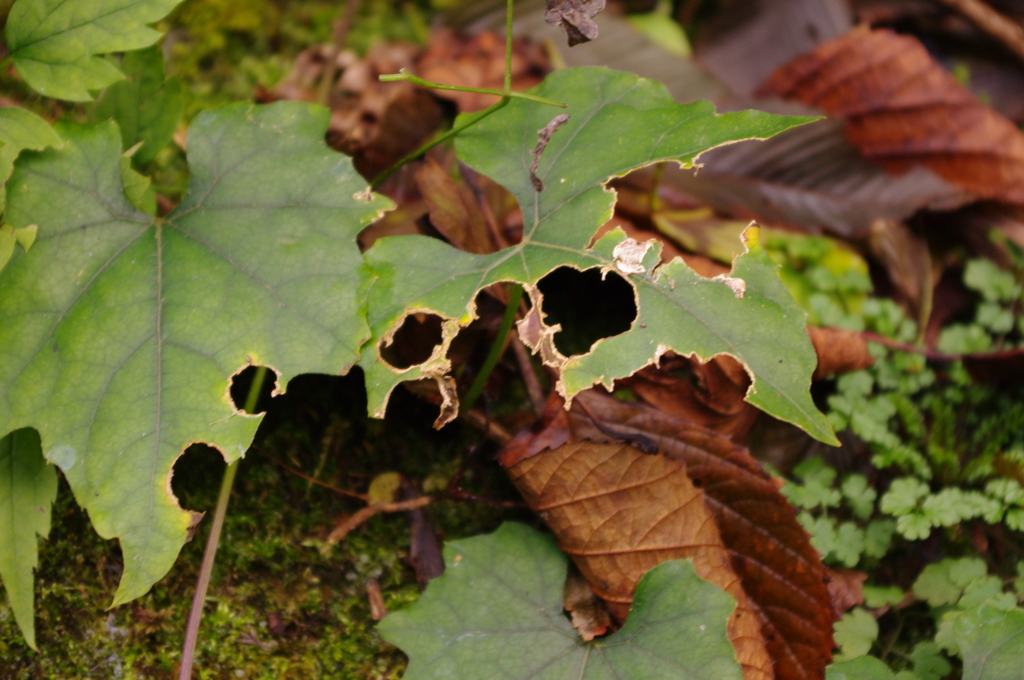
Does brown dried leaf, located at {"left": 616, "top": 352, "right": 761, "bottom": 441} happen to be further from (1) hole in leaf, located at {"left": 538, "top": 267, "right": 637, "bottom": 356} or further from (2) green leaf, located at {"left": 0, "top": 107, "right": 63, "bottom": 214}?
(2) green leaf, located at {"left": 0, "top": 107, "right": 63, "bottom": 214}

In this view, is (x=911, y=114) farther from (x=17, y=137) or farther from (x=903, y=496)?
(x=17, y=137)

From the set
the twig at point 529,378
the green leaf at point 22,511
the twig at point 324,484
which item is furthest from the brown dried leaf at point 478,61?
the green leaf at point 22,511

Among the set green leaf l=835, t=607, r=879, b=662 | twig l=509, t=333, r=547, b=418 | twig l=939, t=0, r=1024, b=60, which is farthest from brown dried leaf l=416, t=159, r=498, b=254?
twig l=939, t=0, r=1024, b=60

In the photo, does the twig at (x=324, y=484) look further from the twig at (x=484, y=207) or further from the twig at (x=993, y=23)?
the twig at (x=993, y=23)

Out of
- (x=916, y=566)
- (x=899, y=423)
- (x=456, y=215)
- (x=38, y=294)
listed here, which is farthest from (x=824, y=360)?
(x=38, y=294)

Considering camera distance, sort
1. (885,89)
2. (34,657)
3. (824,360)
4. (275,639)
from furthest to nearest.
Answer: (885,89) → (824,360) → (275,639) → (34,657)

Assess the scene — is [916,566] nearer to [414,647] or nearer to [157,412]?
[414,647]
